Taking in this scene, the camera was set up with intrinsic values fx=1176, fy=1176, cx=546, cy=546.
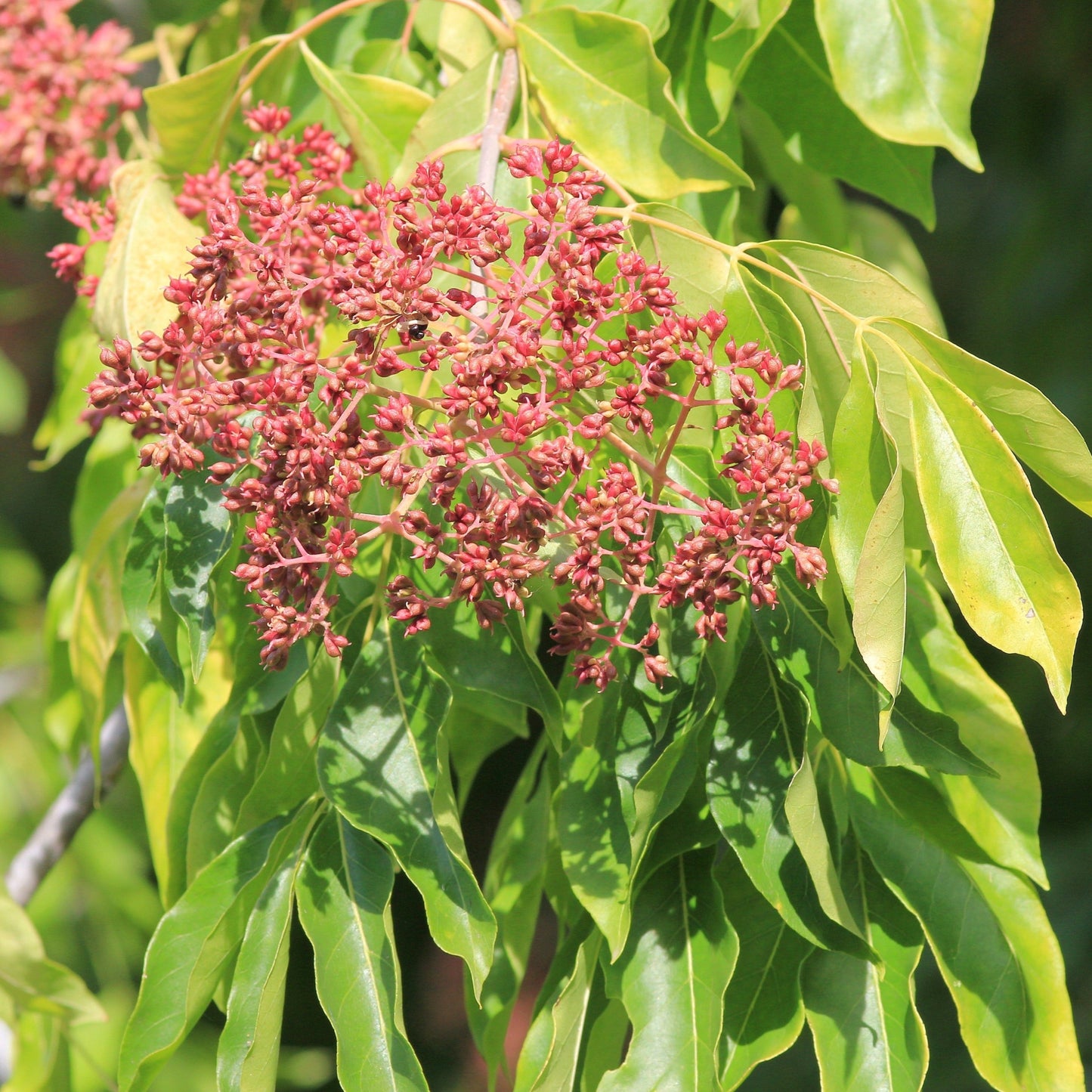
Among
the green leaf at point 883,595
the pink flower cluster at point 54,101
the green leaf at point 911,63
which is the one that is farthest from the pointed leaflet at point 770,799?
the pink flower cluster at point 54,101

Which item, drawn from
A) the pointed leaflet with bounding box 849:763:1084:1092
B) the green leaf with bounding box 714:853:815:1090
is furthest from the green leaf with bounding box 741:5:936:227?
the green leaf with bounding box 714:853:815:1090

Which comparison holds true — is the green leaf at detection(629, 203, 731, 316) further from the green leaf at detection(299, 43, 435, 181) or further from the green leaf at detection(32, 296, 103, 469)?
the green leaf at detection(32, 296, 103, 469)

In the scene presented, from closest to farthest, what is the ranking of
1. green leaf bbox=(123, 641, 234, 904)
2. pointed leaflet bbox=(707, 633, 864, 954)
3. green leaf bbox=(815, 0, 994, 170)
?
pointed leaflet bbox=(707, 633, 864, 954) < green leaf bbox=(815, 0, 994, 170) < green leaf bbox=(123, 641, 234, 904)

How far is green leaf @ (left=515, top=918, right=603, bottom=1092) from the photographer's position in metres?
1.01

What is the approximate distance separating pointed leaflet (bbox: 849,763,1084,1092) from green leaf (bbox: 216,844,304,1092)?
511mm

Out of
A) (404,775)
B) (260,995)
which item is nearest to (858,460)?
(404,775)

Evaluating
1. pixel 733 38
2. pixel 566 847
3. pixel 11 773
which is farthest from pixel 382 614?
pixel 11 773

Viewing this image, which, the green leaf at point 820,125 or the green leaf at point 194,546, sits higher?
the green leaf at point 820,125

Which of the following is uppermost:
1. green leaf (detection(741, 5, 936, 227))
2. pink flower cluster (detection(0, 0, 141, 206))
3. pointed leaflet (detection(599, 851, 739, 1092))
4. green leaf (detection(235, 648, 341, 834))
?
green leaf (detection(741, 5, 936, 227))

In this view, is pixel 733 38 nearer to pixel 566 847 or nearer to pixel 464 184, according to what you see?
pixel 464 184

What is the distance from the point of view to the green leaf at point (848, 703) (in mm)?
923

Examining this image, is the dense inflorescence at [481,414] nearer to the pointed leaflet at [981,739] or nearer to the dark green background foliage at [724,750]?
the dark green background foliage at [724,750]

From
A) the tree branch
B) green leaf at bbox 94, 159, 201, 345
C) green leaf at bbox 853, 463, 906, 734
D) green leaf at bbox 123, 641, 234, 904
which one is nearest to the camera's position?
green leaf at bbox 853, 463, 906, 734

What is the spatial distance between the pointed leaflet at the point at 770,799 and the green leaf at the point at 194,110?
0.72 meters
